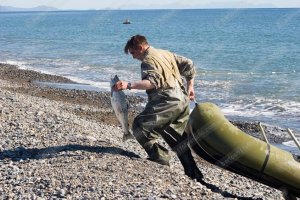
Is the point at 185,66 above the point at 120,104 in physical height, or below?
above

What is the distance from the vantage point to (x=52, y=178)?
7.34m

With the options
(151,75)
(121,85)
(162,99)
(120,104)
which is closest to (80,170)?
(120,104)

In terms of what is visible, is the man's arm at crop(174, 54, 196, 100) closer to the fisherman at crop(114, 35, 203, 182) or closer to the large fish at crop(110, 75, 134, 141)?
the fisherman at crop(114, 35, 203, 182)

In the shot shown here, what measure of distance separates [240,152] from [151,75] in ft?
5.68

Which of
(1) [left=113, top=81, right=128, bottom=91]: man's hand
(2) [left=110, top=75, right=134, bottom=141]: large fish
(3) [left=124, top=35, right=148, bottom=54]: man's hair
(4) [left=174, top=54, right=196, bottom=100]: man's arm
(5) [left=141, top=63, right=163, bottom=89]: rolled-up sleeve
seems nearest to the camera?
Result: (1) [left=113, top=81, right=128, bottom=91]: man's hand

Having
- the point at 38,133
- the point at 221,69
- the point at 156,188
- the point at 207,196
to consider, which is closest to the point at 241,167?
the point at 207,196

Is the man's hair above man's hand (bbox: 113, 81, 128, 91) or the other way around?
above

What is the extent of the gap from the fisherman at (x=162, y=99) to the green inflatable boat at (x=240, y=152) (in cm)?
22

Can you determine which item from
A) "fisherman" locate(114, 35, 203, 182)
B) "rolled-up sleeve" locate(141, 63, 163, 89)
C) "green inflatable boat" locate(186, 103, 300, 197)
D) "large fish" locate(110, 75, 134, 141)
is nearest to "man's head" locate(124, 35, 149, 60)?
"fisherman" locate(114, 35, 203, 182)

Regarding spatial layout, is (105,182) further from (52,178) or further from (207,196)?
(207,196)

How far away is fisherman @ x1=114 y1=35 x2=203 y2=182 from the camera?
25.5 ft

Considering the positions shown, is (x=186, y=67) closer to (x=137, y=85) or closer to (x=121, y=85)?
(x=137, y=85)

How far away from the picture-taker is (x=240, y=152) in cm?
789

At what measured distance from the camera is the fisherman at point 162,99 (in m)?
7.77
